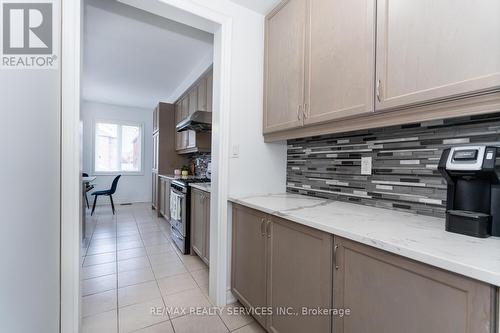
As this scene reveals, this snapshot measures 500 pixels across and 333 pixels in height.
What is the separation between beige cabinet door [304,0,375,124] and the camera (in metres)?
1.18

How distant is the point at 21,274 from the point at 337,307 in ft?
4.60

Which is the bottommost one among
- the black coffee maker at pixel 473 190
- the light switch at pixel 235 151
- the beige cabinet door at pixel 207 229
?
the beige cabinet door at pixel 207 229

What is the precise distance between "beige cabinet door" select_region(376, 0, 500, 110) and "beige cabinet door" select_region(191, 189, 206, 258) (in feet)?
6.38

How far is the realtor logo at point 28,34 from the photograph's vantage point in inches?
39.7

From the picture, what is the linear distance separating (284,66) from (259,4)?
591 mm

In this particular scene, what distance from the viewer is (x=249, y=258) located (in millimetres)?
1623

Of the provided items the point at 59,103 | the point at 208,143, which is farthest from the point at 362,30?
the point at 208,143

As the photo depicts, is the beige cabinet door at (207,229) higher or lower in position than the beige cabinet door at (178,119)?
lower

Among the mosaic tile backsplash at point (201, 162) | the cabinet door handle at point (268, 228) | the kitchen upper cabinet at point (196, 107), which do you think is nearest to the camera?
the cabinet door handle at point (268, 228)

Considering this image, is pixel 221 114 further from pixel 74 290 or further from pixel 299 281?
pixel 74 290

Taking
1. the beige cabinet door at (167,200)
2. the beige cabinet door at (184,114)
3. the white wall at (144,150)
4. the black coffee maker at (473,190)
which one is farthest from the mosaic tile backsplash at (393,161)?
the white wall at (144,150)

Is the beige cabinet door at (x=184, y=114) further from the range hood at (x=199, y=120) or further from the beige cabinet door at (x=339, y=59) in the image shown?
the beige cabinet door at (x=339, y=59)

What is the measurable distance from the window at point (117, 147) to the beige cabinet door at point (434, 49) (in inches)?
252

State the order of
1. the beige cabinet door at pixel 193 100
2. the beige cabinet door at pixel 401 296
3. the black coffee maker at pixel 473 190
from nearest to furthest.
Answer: the beige cabinet door at pixel 401 296, the black coffee maker at pixel 473 190, the beige cabinet door at pixel 193 100
